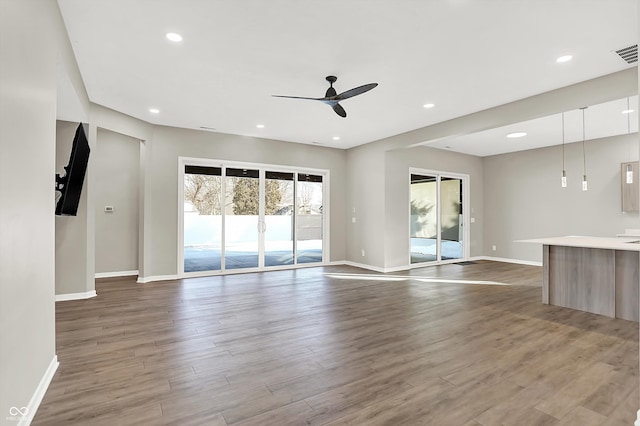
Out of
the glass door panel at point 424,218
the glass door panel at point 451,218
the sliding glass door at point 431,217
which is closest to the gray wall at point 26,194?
the sliding glass door at point 431,217

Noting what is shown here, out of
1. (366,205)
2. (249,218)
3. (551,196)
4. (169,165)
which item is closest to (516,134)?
(551,196)

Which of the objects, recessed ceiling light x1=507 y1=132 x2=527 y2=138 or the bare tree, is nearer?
the bare tree

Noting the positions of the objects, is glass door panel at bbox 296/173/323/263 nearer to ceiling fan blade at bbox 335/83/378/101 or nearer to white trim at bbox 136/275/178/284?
white trim at bbox 136/275/178/284

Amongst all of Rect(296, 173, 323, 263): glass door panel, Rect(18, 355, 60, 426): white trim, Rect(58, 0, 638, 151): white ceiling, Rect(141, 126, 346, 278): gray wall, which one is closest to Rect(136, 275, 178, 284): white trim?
Rect(141, 126, 346, 278): gray wall

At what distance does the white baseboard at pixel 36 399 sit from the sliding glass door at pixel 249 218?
3.80 m

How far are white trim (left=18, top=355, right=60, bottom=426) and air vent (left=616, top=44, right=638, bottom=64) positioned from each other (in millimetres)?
5514

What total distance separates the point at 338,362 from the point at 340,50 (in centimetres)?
290

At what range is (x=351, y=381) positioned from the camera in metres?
2.41

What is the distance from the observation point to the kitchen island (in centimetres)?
392

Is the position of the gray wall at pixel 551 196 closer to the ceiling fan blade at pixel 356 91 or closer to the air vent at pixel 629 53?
the air vent at pixel 629 53

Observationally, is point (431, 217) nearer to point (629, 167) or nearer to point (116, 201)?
point (629, 167)

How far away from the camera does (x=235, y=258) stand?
7098 mm

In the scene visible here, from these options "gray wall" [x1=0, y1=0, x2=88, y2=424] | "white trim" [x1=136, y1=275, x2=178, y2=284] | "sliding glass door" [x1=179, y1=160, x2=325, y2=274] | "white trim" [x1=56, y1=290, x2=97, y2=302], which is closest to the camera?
"gray wall" [x1=0, y1=0, x2=88, y2=424]

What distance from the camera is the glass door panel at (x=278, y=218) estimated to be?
23.6ft
